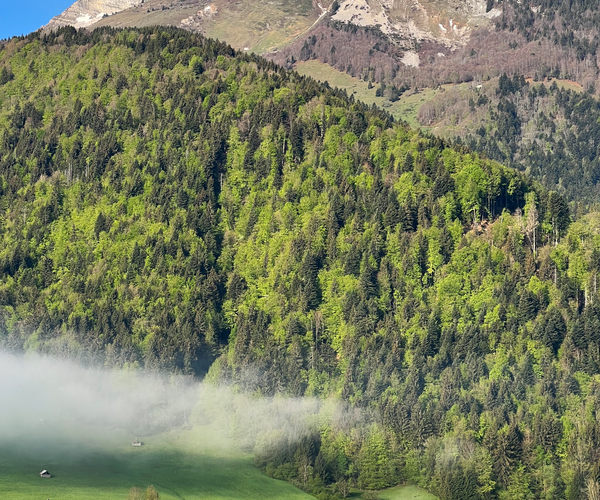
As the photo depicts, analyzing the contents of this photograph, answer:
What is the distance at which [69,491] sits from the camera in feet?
623

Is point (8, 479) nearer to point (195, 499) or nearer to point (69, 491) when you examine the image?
point (69, 491)

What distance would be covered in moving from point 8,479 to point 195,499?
35786mm

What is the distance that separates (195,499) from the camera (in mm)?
196625

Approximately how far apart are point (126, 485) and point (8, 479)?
22494 millimetres

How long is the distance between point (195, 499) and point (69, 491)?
24.1 m

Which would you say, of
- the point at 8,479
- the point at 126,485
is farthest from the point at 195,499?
the point at 8,479

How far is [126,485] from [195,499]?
46.9ft

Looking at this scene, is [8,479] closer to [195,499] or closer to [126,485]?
[126,485]

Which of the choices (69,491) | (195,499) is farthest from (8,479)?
(195,499)

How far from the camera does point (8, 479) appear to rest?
19300cm

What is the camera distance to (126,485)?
199 m
